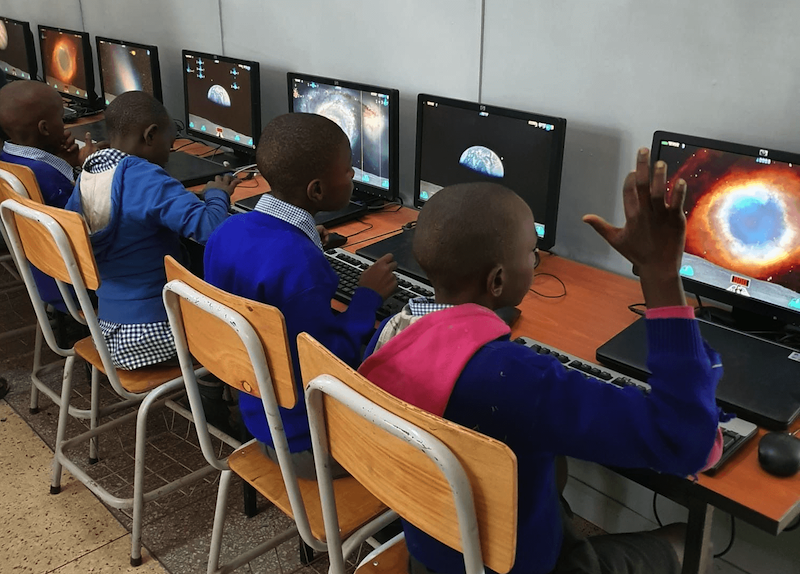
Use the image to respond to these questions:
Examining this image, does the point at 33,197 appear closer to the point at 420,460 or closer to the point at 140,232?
the point at 140,232

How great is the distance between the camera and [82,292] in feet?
5.99

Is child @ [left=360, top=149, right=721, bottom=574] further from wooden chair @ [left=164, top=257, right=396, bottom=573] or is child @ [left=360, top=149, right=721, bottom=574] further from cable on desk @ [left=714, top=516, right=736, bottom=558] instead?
cable on desk @ [left=714, top=516, right=736, bottom=558]

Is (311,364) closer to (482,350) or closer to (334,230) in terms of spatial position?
(482,350)

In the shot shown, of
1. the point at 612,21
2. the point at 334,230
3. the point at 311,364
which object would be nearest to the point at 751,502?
the point at 311,364

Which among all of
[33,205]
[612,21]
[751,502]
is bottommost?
[751,502]

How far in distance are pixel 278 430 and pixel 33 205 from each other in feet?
3.13

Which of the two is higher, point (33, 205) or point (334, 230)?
point (33, 205)

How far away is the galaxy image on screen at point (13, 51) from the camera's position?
169 inches

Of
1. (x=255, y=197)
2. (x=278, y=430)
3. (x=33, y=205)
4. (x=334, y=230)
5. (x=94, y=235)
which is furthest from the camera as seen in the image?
(x=255, y=197)

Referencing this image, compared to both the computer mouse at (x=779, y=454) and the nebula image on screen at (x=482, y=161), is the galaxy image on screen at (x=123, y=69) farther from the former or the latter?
the computer mouse at (x=779, y=454)

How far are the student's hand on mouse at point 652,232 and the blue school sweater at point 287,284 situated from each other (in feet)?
2.18

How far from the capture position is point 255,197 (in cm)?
261

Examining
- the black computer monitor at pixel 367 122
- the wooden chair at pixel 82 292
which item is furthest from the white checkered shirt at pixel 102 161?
the black computer monitor at pixel 367 122

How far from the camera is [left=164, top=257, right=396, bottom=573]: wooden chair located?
1322mm
